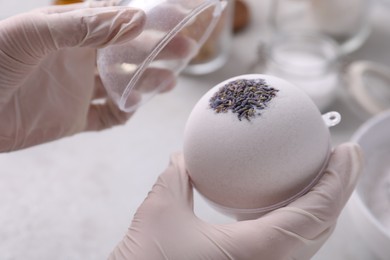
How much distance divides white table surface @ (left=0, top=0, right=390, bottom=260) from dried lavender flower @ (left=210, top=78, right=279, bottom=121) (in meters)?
0.36

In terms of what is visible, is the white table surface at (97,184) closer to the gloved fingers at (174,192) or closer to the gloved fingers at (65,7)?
the gloved fingers at (174,192)

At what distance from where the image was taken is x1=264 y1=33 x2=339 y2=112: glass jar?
3.82 ft

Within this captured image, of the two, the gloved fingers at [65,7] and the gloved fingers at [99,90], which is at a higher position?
the gloved fingers at [65,7]

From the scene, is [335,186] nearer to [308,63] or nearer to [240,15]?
[308,63]

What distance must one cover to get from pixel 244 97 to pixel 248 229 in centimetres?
19

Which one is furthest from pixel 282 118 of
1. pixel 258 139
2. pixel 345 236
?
pixel 345 236

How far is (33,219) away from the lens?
1023 mm

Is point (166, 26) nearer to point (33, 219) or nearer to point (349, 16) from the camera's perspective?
point (33, 219)

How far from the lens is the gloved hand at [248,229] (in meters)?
0.70

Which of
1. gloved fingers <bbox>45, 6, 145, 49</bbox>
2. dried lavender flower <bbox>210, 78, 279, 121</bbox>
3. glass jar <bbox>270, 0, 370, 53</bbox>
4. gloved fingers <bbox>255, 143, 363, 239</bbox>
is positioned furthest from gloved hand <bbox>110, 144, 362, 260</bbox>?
glass jar <bbox>270, 0, 370, 53</bbox>

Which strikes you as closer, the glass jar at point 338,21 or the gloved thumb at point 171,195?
the gloved thumb at point 171,195

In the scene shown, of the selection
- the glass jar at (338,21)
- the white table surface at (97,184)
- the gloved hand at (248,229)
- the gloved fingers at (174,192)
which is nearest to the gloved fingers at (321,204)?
the gloved hand at (248,229)

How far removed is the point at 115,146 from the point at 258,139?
1.86ft

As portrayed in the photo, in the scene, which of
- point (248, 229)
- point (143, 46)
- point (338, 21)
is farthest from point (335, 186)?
Result: point (338, 21)
